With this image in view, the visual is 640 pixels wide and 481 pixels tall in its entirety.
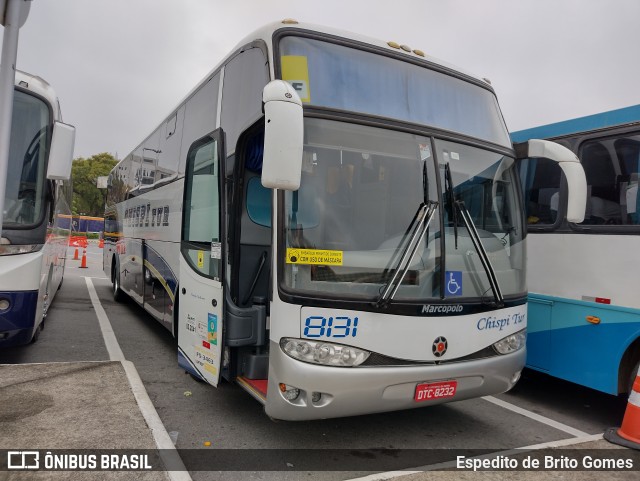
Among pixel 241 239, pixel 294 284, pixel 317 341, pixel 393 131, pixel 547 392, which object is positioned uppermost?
pixel 393 131

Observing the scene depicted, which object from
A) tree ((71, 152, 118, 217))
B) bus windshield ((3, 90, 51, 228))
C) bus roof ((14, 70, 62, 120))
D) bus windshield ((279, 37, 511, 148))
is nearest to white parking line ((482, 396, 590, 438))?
bus windshield ((279, 37, 511, 148))

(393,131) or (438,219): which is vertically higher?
(393,131)

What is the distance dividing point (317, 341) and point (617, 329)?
316 centimetres

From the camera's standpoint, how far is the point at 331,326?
369 cm

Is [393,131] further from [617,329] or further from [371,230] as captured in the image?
[617,329]

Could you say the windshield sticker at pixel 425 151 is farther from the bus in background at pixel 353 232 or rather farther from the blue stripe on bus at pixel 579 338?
the blue stripe on bus at pixel 579 338

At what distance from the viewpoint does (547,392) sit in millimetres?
6402

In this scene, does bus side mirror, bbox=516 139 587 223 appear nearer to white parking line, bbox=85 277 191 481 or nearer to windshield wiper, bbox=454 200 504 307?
windshield wiper, bbox=454 200 504 307

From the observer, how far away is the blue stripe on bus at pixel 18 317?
5.16 m

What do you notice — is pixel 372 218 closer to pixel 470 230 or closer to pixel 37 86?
pixel 470 230

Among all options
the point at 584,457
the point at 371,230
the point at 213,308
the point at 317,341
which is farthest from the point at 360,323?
the point at 584,457

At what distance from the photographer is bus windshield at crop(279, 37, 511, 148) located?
13.2 feet

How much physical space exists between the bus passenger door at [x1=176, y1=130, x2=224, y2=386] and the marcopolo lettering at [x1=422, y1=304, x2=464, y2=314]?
1.71 m

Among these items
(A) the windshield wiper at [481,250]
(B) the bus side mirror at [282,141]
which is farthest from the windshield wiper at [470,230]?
(B) the bus side mirror at [282,141]
